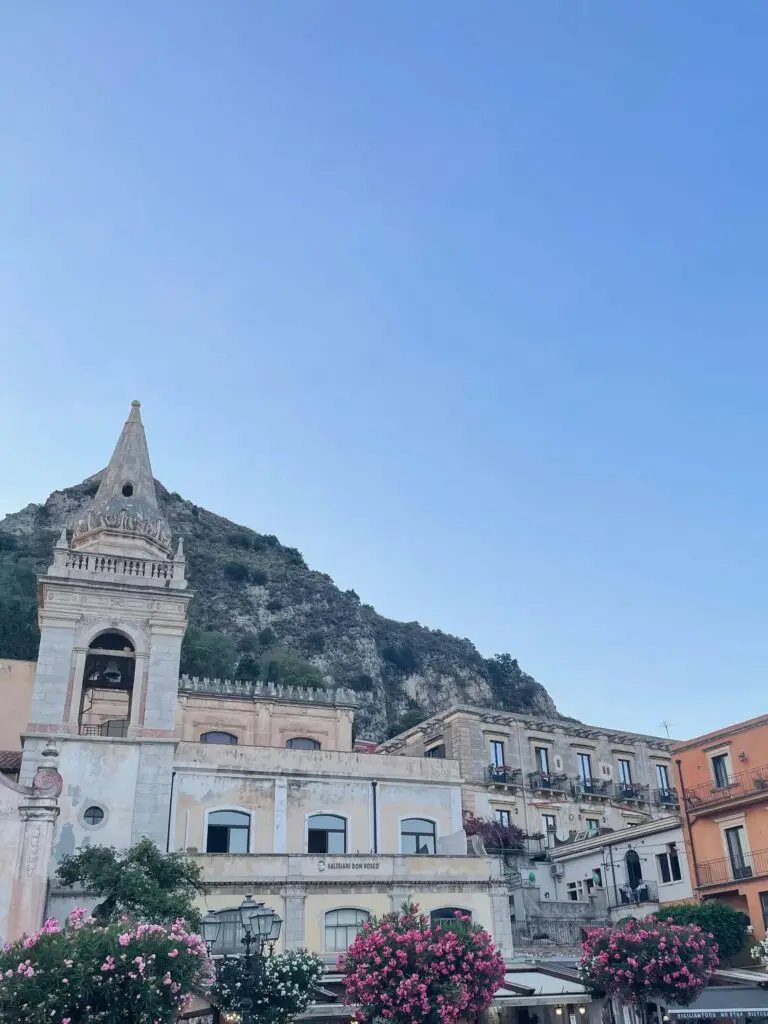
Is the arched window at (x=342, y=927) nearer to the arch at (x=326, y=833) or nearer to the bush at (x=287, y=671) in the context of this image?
the arch at (x=326, y=833)

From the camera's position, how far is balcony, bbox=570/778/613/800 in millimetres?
52688

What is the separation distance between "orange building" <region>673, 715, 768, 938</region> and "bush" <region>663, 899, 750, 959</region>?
0.74m

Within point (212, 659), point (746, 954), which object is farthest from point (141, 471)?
point (212, 659)

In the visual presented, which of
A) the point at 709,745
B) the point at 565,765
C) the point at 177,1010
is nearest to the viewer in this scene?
the point at 177,1010

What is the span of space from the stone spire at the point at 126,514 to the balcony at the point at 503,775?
74.0ft

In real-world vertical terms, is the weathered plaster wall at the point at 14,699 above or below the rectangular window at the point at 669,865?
above

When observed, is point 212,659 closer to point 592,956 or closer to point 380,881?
point 380,881

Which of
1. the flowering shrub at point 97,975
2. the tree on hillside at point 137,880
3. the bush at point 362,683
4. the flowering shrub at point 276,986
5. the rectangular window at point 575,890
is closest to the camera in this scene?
the flowering shrub at point 97,975

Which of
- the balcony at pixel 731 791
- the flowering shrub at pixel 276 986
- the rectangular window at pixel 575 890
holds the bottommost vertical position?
the flowering shrub at pixel 276 986

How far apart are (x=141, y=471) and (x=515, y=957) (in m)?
22.2

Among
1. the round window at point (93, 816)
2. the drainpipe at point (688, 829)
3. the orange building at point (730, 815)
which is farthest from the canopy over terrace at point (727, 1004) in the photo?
the round window at point (93, 816)

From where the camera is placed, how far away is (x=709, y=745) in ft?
123

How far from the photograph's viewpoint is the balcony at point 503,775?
49844 millimetres

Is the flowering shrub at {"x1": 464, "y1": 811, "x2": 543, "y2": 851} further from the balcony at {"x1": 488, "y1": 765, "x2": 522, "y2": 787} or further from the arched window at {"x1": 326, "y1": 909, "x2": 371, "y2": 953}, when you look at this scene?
the arched window at {"x1": 326, "y1": 909, "x2": 371, "y2": 953}
